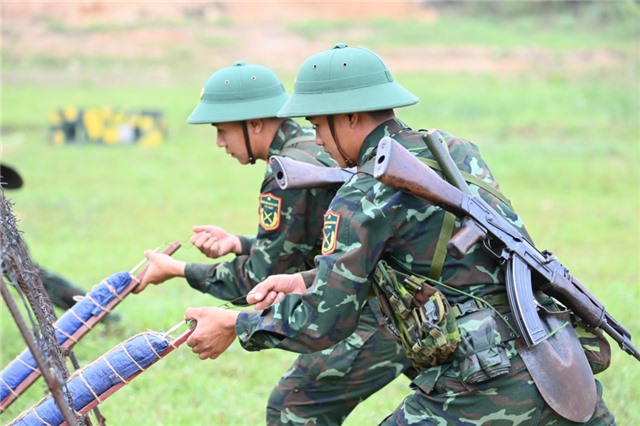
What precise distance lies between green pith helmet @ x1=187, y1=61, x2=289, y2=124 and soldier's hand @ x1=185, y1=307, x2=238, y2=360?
4.50 ft

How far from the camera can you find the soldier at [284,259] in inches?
188

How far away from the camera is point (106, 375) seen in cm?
377

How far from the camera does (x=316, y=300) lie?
3650 mm

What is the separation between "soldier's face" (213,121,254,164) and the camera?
5.08 m

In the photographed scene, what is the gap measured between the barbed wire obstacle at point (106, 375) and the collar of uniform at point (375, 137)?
37.7 inches

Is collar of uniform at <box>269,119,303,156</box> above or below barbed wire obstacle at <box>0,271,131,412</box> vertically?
above

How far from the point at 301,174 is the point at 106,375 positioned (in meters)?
1.27

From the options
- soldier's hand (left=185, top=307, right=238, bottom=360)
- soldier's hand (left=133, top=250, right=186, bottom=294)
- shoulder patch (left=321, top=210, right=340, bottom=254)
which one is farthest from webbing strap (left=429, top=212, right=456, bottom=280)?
soldier's hand (left=133, top=250, right=186, bottom=294)

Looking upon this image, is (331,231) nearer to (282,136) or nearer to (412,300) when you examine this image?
(412,300)

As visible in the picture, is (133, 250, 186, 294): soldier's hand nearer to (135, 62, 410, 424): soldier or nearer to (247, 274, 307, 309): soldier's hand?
(135, 62, 410, 424): soldier

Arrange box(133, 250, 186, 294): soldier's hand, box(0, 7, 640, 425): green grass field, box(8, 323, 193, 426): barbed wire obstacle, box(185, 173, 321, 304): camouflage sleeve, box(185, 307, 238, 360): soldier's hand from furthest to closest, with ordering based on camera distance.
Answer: box(0, 7, 640, 425): green grass field, box(133, 250, 186, 294): soldier's hand, box(185, 173, 321, 304): camouflage sleeve, box(185, 307, 238, 360): soldier's hand, box(8, 323, 193, 426): barbed wire obstacle

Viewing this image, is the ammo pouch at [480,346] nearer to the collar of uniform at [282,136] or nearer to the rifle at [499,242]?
the rifle at [499,242]

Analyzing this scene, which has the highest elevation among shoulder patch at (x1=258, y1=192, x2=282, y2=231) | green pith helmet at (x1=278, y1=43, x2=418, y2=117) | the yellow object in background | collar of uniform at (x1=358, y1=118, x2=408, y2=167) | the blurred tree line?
green pith helmet at (x1=278, y1=43, x2=418, y2=117)

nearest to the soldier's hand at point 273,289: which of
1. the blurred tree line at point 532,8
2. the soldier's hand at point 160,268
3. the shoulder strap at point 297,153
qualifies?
the shoulder strap at point 297,153
